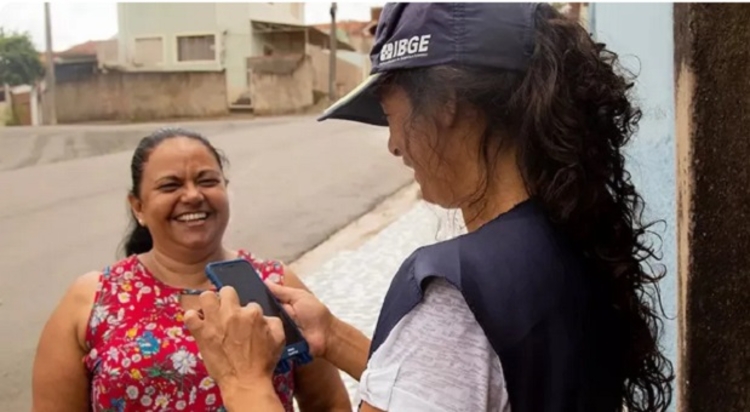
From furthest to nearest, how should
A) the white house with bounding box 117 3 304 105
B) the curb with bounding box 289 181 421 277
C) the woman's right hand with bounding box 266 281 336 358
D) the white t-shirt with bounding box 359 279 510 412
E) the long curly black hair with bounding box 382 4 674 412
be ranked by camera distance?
the white house with bounding box 117 3 304 105, the curb with bounding box 289 181 421 277, the woman's right hand with bounding box 266 281 336 358, the long curly black hair with bounding box 382 4 674 412, the white t-shirt with bounding box 359 279 510 412

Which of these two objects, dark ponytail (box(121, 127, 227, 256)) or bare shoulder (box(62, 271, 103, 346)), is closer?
bare shoulder (box(62, 271, 103, 346))

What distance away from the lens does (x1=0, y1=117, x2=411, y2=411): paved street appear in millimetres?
4617

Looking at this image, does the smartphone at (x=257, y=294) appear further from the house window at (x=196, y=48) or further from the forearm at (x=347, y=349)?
the house window at (x=196, y=48)

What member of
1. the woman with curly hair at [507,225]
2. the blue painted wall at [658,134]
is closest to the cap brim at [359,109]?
the woman with curly hair at [507,225]

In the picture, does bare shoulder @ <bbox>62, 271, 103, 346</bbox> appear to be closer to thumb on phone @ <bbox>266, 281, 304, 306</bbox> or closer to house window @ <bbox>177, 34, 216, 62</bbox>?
thumb on phone @ <bbox>266, 281, 304, 306</bbox>

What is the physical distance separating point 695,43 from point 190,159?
1312 millimetres

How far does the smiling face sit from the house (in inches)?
630

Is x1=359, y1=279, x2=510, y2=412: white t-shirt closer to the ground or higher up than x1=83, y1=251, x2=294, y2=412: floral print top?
higher up

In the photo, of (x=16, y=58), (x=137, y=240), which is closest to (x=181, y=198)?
(x=137, y=240)

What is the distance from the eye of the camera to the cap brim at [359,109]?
1263 millimetres

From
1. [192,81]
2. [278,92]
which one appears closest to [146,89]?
[192,81]

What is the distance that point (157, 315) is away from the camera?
2.05 metres

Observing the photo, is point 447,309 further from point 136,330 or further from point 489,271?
point 136,330

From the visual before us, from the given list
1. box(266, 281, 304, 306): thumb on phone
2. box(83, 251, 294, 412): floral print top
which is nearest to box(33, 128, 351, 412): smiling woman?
box(83, 251, 294, 412): floral print top
